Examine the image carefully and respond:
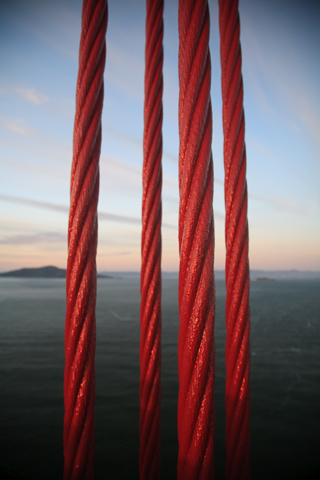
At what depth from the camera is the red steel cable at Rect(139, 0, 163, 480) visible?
3.39 ft

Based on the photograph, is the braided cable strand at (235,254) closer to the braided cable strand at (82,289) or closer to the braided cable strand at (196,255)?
the braided cable strand at (196,255)

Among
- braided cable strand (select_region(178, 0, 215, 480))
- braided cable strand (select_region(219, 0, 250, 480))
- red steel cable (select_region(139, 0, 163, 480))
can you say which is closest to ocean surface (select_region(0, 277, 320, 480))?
red steel cable (select_region(139, 0, 163, 480))

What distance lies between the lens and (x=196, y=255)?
0.82 meters

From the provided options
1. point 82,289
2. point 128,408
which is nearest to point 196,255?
point 82,289

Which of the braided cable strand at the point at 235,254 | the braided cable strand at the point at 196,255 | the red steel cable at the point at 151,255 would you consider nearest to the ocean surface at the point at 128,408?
the red steel cable at the point at 151,255

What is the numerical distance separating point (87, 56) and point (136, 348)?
2737 centimetres

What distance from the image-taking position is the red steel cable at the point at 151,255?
1032mm

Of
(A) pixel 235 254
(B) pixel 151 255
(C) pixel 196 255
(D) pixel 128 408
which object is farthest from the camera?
(D) pixel 128 408

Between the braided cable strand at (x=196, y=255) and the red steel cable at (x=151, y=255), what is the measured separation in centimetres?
21

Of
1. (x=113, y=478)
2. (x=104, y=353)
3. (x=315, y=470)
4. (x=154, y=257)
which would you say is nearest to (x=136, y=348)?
(x=104, y=353)

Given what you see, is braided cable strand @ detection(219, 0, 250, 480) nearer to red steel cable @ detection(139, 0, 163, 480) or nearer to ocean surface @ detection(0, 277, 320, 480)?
red steel cable @ detection(139, 0, 163, 480)

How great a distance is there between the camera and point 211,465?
2.56 feet

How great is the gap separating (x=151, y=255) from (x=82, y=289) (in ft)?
0.98

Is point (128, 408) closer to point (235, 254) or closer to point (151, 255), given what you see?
point (151, 255)
